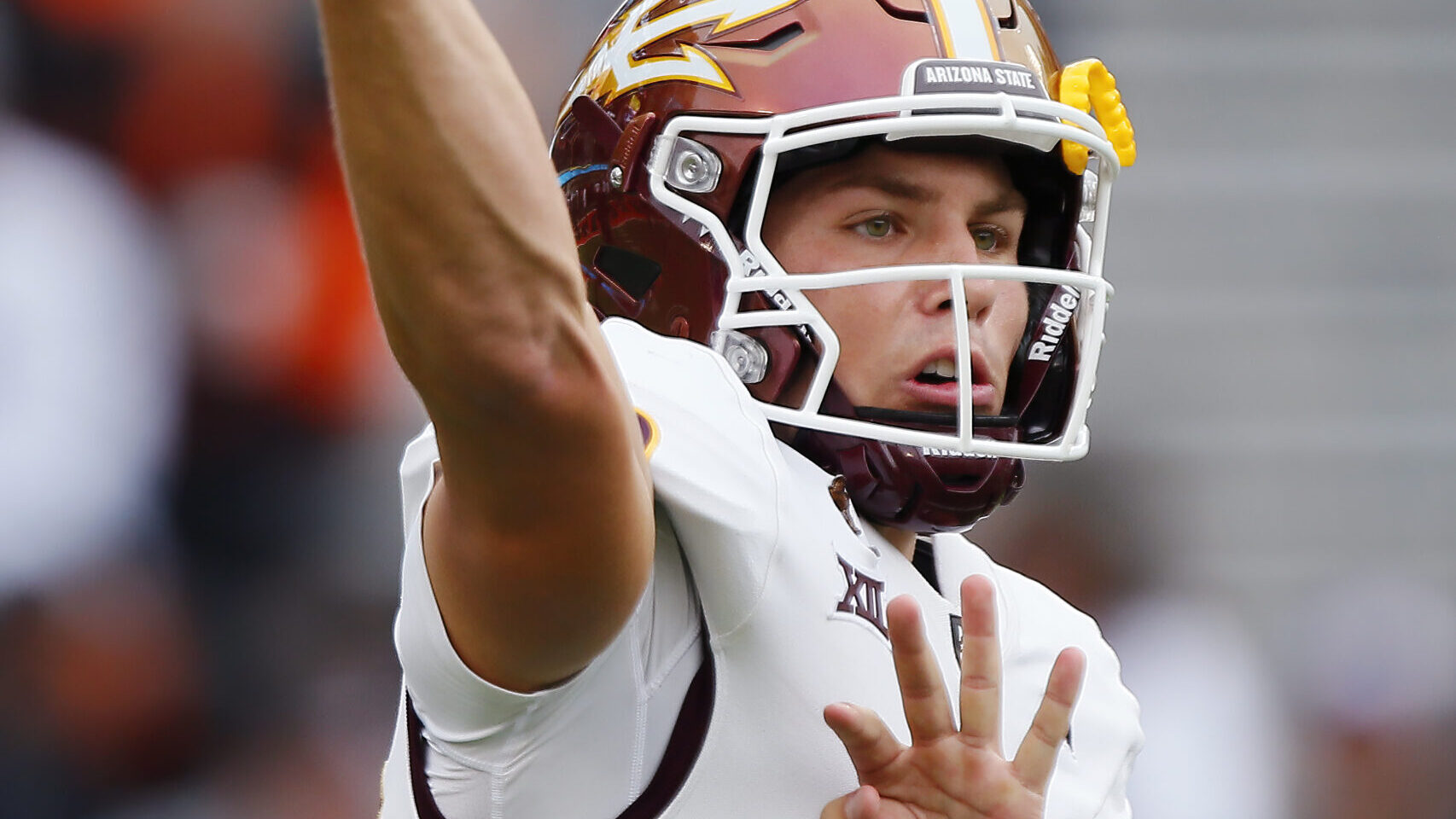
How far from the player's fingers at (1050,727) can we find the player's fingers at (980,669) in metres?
0.03

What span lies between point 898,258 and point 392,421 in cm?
220

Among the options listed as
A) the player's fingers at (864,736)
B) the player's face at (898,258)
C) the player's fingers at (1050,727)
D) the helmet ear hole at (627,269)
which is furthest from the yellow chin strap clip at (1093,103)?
the player's fingers at (864,736)

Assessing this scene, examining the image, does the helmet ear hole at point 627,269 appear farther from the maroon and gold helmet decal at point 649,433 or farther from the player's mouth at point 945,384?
the maroon and gold helmet decal at point 649,433

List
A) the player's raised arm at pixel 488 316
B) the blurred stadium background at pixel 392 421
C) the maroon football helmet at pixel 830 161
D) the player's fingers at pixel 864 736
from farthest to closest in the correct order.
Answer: the blurred stadium background at pixel 392 421, the maroon football helmet at pixel 830 161, the player's fingers at pixel 864 736, the player's raised arm at pixel 488 316

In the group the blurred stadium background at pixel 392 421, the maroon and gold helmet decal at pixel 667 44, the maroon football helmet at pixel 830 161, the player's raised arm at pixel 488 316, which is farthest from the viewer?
the blurred stadium background at pixel 392 421

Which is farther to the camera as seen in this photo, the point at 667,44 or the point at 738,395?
the point at 667,44

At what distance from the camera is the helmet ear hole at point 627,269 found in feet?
5.37

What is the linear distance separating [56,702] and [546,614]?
7.99ft

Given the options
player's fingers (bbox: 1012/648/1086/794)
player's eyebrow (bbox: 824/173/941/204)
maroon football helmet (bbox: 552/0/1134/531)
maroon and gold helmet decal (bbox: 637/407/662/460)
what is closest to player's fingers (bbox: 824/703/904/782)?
player's fingers (bbox: 1012/648/1086/794)

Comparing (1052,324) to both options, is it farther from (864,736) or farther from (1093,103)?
(864,736)

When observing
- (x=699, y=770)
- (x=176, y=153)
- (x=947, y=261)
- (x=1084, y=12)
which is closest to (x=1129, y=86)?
(x=1084, y=12)

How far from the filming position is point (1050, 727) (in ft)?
4.04

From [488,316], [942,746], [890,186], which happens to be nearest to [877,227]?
[890,186]

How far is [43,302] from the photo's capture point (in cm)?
316
